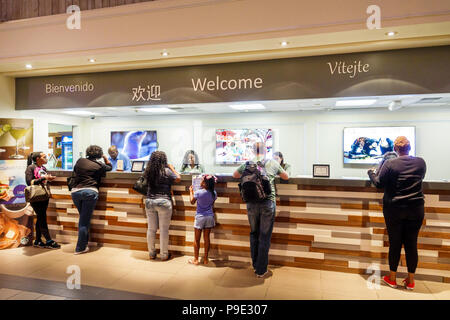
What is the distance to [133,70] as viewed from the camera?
4.62 metres

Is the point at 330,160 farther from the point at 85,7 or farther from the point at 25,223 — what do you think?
the point at 25,223

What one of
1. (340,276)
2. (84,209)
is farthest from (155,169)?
(340,276)

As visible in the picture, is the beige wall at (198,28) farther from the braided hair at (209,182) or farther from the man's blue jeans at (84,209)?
the man's blue jeans at (84,209)

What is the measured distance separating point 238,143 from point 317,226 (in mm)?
3456

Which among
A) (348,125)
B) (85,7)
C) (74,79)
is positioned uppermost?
(85,7)

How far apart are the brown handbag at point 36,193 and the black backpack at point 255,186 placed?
9.20 feet

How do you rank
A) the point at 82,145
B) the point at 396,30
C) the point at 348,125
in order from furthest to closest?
the point at 82,145
the point at 348,125
the point at 396,30

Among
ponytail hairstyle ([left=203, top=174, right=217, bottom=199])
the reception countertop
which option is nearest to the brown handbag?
the reception countertop

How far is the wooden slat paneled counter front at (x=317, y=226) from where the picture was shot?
316 centimetres

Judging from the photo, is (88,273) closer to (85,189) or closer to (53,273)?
(53,273)

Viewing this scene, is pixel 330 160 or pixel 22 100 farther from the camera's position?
pixel 330 160

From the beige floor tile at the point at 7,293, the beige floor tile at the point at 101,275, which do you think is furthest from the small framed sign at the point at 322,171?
the beige floor tile at the point at 7,293
